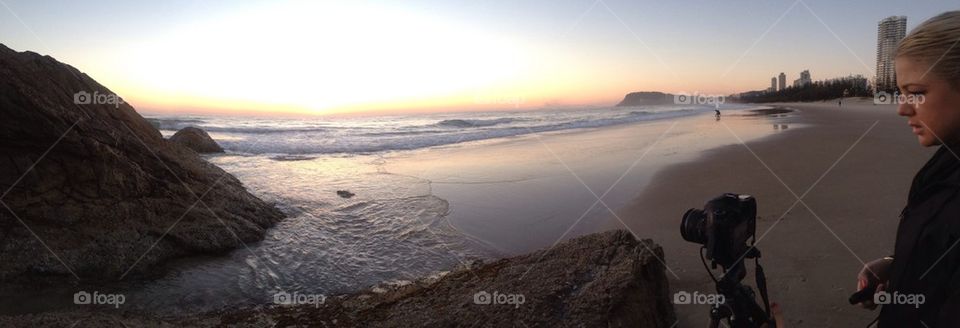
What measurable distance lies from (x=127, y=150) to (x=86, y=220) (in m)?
1.08

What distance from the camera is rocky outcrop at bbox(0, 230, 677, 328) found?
2.77 meters

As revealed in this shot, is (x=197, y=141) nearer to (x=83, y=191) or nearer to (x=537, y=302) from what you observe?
(x=83, y=191)

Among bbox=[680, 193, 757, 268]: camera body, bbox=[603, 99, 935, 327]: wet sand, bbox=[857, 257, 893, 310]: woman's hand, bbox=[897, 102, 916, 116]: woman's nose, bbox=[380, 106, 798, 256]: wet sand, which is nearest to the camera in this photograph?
bbox=[897, 102, 916, 116]: woman's nose

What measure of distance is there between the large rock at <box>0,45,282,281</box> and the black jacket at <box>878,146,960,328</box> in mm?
5909

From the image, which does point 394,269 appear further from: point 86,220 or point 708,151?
point 708,151

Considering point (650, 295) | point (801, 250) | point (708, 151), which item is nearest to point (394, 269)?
point (650, 295)

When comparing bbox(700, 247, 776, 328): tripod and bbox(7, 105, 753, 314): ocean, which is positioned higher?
bbox(700, 247, 776, 328): tripod

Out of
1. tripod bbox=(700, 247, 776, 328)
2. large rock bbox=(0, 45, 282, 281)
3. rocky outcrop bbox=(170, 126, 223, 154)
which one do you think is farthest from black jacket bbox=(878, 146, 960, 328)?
rocky outcrop bbox=(170, 126, 223, 154)

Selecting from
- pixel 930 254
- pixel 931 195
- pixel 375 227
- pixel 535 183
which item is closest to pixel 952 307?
pixel 930 254

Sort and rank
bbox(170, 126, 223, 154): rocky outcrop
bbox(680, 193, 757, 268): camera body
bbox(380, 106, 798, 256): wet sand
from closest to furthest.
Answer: bbox(680, 193, 757, 268): camera body, bbox(380, 106, 798, 256): wet sand, bbox(170, 126, 223, 154): rocky outcrop

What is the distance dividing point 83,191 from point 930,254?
662 cm

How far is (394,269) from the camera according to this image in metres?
5.23

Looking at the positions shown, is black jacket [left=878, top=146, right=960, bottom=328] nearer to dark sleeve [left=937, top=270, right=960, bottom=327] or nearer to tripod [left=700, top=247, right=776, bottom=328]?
dark sleeve [left=937, top=270, right=960, bottom=327]

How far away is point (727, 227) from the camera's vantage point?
182 cm
